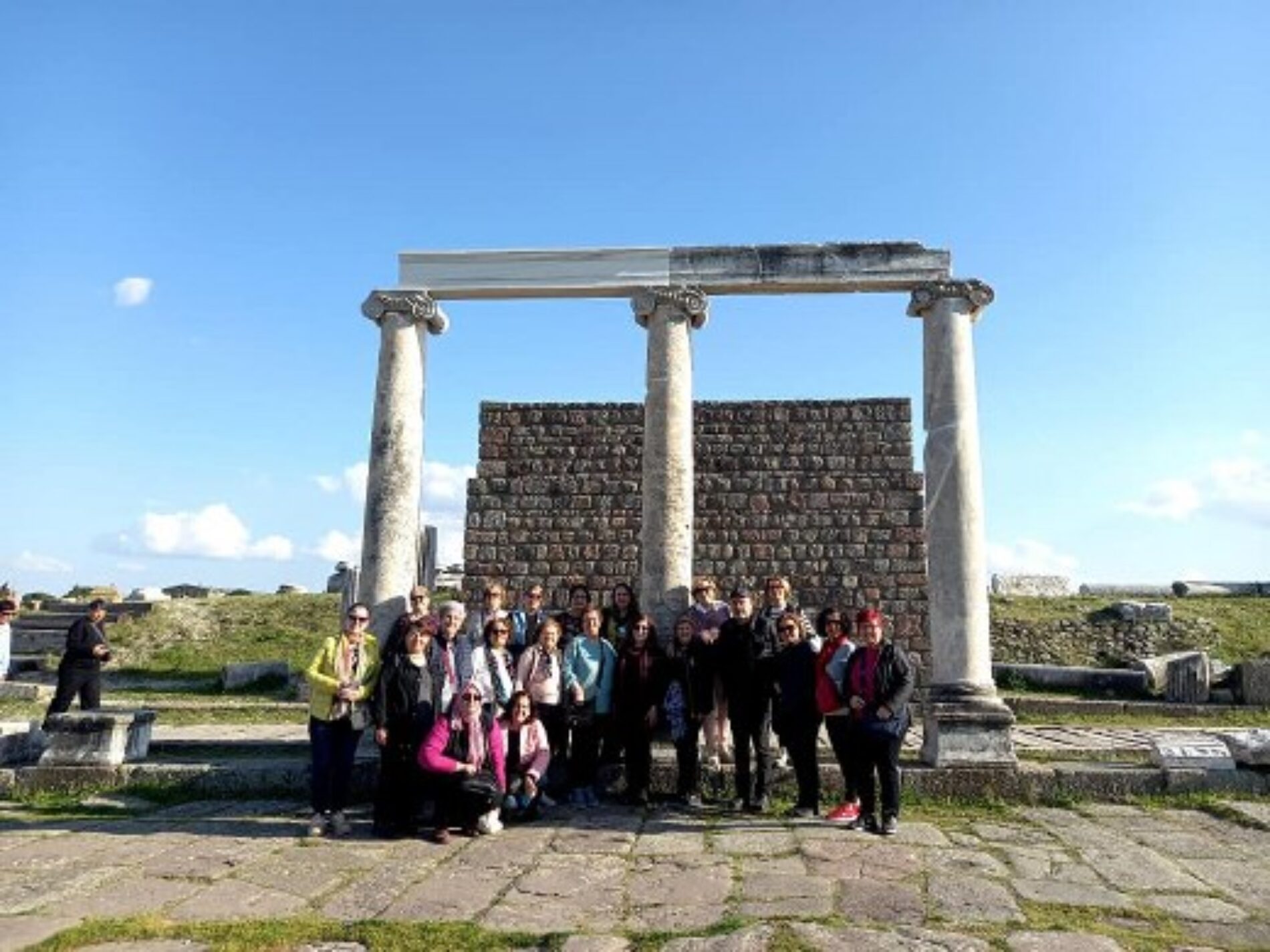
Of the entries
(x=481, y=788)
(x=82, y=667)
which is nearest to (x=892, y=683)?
(x=481, y=788)

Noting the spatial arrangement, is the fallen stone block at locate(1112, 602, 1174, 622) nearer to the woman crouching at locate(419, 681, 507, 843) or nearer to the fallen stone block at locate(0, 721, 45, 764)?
the woman crouching at locate(419, 681, 507, 843)

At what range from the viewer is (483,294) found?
9.63 meters

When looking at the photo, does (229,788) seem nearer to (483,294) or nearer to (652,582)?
(652,582)

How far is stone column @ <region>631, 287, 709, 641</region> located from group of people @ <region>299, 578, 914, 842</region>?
1049 mm

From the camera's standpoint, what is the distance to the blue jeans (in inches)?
266

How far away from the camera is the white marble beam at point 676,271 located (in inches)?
366

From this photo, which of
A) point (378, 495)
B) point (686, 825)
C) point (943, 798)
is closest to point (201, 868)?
point (686, 825)

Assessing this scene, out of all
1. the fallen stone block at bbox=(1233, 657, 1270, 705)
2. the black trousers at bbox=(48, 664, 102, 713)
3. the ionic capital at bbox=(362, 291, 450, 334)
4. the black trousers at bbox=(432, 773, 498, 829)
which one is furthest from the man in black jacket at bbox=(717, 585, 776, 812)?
the fallen stone block at bbox=(1233, 657, 1270, 705)

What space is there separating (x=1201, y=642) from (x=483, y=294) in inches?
582

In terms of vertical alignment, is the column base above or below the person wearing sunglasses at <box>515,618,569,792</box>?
below

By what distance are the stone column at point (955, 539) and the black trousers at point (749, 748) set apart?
1538 millimetres

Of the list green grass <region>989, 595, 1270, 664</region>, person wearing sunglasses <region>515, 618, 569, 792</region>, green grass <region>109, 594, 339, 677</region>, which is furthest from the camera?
green grass <region>109, 594, 339, 677</region>

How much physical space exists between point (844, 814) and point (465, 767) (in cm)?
282

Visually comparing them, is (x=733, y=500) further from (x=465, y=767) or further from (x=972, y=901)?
(x=972, y=901)
